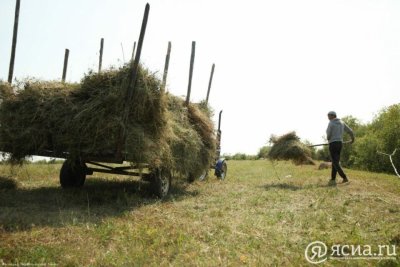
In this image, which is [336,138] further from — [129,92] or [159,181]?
[129,92]

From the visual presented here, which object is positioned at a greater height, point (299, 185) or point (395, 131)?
point (395, 131)

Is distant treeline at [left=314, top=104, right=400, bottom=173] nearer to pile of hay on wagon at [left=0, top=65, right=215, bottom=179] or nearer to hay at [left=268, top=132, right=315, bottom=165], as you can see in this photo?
hay at [left=268, top=132, right=315, bottom=165]

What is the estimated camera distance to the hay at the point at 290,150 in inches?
498

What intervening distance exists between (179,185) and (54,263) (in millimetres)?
7015

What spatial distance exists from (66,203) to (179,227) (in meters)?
2.65

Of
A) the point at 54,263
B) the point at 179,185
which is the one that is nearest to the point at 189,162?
the point at 179,185

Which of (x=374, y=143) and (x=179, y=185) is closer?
(x=179, y=185)

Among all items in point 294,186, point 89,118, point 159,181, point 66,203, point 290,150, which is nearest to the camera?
point 89,118

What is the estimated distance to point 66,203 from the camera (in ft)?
22.4

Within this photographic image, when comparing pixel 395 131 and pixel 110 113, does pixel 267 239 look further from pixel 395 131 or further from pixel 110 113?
pixel 395 131

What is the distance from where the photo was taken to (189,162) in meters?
8.88

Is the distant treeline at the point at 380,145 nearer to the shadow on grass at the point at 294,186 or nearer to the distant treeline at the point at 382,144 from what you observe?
the distant treeline at the point at 382,144

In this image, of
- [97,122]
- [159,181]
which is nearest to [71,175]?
[159,181]

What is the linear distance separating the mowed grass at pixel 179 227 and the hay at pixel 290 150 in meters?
3.93
